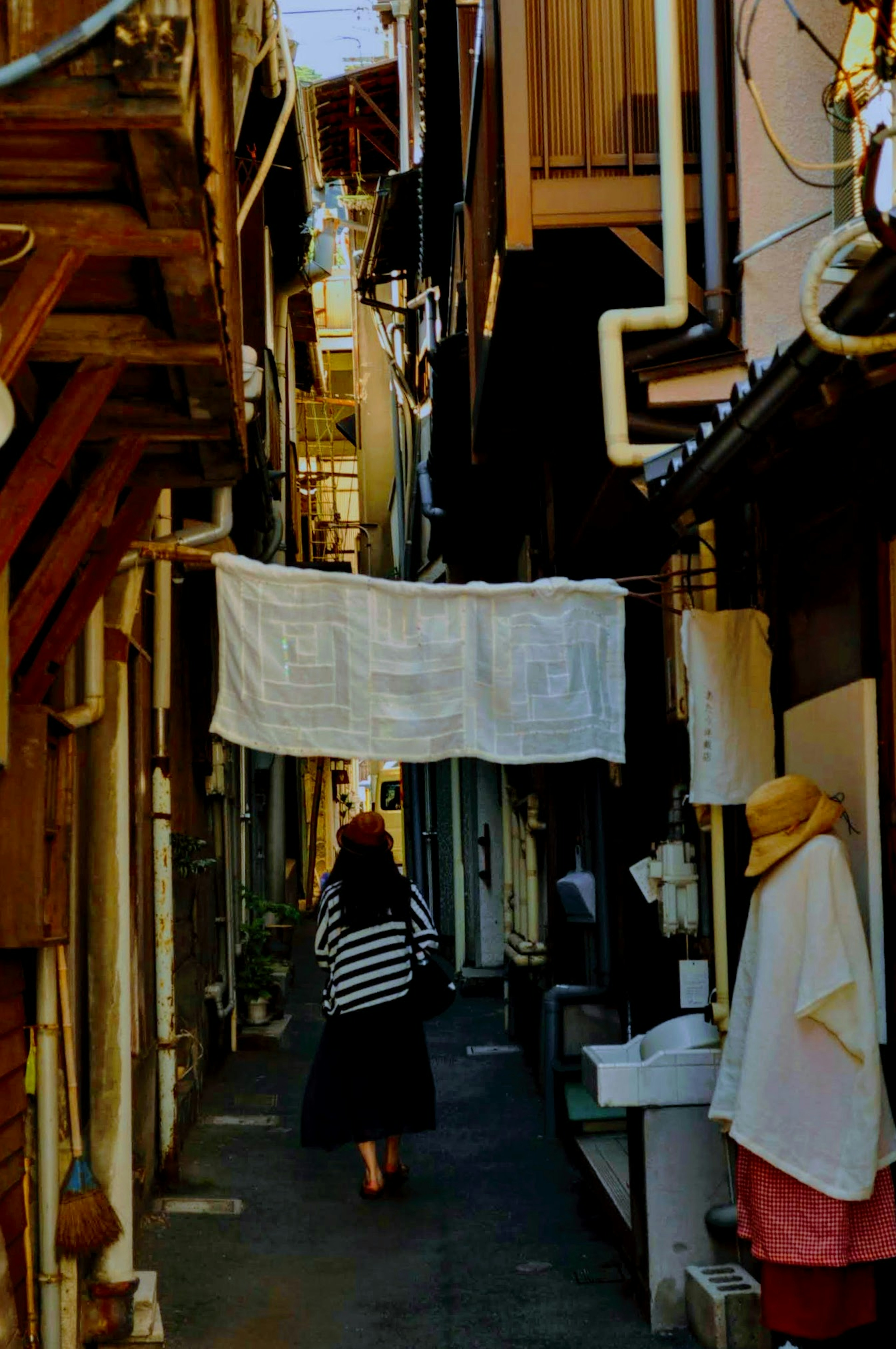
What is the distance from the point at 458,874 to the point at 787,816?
545 inches

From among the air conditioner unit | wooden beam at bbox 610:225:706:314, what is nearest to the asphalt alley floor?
the air conditioner unit

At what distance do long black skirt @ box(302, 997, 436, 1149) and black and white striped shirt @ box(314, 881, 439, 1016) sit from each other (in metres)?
0.08

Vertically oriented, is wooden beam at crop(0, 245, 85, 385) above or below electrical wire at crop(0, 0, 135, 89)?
below

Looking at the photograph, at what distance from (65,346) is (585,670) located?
11.8 feet

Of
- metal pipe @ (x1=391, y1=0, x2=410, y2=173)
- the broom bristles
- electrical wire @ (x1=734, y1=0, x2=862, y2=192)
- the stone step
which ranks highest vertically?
metal pipe @ (x1=391, y1=0, x2=410, y2=173)

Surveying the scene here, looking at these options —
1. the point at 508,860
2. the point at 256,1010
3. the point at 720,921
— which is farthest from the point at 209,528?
the point at 508,860

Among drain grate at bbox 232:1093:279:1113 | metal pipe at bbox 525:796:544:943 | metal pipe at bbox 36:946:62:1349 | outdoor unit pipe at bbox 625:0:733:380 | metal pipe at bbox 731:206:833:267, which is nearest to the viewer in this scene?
metal pipe at bbox 36:946:62:1349

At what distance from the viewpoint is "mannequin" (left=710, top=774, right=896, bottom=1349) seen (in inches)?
237

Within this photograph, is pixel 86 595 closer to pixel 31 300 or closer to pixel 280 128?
pixel 31 300

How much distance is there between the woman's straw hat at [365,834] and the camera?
416 inches

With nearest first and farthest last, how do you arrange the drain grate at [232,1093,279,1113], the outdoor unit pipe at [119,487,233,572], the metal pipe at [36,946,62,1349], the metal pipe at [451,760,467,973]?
1. the metal pipe at [36,946,62,1349]
2. the outdoor unit pipe at [119,487,233,572]
3. the drain grate at [232,1093,279,1113]
4. the metal pipe at [451,760,467,973]

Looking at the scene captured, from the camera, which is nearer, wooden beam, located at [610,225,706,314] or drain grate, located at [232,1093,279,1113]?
wooden beam, located at [610,225,706,314]

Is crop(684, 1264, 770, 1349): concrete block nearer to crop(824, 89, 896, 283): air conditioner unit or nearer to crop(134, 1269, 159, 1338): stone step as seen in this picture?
crop(134, 1269, 159, 1338): stone step

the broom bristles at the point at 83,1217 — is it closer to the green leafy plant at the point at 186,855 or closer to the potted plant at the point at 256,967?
the green leafy plant at the point at 186,855
